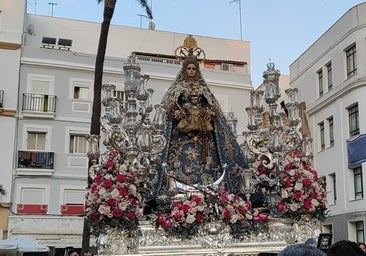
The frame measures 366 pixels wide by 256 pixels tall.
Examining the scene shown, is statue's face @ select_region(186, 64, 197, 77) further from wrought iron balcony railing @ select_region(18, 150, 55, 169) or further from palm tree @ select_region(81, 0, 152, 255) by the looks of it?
wrought iron balcony railing @ select_region(18, 150, 55, 169)

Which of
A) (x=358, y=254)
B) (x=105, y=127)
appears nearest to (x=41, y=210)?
(x=105, y=127)

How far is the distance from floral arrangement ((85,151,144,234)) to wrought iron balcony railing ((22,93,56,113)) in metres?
15.8

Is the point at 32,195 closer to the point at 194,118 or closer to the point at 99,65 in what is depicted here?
the point at 99,65

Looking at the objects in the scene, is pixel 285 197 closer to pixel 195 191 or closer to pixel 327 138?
pixel 195 191

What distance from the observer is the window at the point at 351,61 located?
76.7ft

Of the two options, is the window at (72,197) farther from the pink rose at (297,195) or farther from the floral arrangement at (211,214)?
the pink rose at (297,195)

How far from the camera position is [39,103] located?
23922 millimetres

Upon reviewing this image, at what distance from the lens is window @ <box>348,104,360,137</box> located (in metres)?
23.1

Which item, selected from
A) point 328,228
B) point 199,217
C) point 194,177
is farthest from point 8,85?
point 199,217

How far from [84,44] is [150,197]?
20.0m

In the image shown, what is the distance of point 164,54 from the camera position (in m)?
29.2

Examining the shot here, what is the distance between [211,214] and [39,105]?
53.7ft

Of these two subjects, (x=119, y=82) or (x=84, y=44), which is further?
(x=84, y=44)

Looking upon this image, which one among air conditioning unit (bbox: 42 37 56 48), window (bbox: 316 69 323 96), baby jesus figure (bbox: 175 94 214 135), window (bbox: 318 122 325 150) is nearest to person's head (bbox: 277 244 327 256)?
baby jesus figure (bbox: 175 94 214 135)
